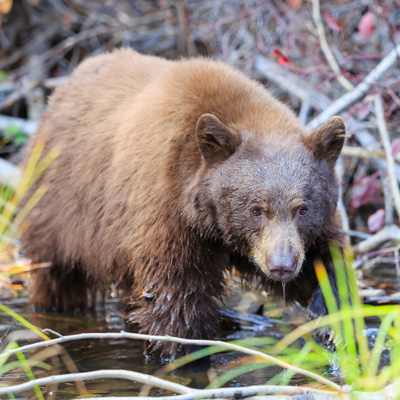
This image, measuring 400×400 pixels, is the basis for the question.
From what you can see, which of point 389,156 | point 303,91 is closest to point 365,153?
point 389,156

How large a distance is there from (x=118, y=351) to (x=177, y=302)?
772 millimetres

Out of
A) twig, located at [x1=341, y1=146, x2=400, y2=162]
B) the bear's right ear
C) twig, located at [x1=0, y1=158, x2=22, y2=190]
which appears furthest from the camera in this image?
twig, located at [x1=0, y1=158, x2=22, y2=190]

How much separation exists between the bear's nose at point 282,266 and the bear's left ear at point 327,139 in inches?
29.2

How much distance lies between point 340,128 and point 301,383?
1.53 meters

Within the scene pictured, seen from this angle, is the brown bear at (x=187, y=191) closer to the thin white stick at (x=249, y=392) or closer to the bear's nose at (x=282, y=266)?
the bear's nose at (x=282, y=266)

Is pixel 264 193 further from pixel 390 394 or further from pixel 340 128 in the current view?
pixel 390 394

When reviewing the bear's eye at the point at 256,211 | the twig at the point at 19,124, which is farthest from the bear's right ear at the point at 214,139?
the twig at the point at 19,124

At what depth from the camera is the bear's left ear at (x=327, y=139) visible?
13.0ft

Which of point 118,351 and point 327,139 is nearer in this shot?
point 327,139

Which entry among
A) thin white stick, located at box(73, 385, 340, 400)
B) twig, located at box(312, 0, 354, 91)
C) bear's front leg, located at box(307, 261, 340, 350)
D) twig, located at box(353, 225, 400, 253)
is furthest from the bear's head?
twig, located at box(312, 0, 354, 91)

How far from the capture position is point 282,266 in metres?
3.57

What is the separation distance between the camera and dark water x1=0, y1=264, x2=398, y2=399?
3959 mm

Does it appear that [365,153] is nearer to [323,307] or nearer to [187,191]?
[323,307]

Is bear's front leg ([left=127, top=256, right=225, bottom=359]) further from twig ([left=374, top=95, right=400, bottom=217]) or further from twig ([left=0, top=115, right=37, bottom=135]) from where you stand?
twig ([left=0, top=115, right=37, bottom=135])
